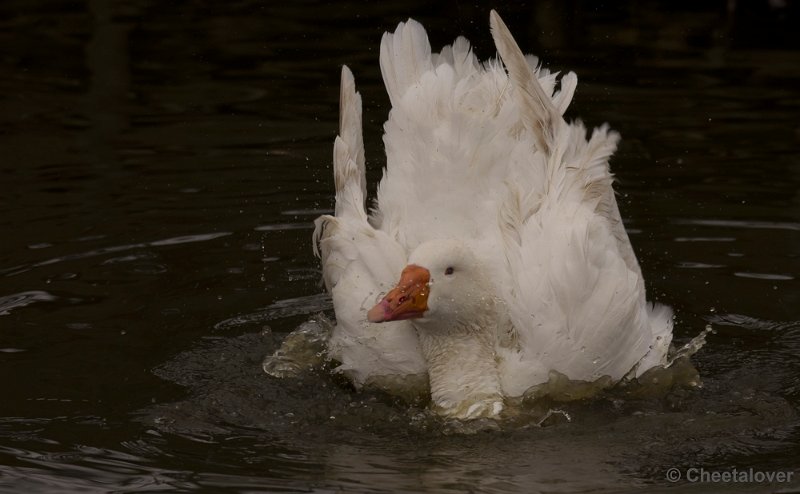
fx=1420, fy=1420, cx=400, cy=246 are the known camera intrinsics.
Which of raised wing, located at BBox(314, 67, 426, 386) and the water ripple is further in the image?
the water ripple

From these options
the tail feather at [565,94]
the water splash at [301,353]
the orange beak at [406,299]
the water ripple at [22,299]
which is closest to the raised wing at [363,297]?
the water splash at [301,353]

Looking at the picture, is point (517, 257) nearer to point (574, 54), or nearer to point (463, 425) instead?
point (463, 425)

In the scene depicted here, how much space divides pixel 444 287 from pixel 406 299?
0.75 ft

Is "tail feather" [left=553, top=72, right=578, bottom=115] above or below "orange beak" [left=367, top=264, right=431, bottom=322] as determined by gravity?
above

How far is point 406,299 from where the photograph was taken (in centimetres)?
614

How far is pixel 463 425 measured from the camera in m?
6.07

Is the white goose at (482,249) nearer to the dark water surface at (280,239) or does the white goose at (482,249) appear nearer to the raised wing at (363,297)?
the raised wing at (363,297)

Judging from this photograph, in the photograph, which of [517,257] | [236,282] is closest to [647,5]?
[236,282]

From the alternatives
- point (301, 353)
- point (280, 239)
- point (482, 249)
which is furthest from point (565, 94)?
point (280, 239)

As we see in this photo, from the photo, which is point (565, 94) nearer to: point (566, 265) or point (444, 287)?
point (566, 265)

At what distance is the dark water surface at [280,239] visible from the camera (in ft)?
18.9

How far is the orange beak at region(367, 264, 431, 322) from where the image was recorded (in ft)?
20.0

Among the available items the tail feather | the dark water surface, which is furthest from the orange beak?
the tail feather

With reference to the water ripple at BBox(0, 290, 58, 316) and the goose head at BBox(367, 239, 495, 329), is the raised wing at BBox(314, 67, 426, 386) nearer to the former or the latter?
the goose head at BBox(367, 239, 495, 329)
